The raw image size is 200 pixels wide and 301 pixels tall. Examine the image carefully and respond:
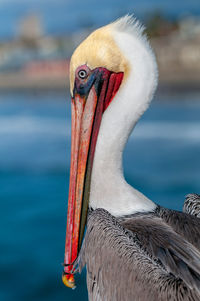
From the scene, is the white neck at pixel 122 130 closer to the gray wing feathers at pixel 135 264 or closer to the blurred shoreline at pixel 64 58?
the gray wing feathers at pixel 135 264

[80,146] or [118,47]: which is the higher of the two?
[118,47]

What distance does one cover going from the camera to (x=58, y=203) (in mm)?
5430

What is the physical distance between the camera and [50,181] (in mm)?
6113

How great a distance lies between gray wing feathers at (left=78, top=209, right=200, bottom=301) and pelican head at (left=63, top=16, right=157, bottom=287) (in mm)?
180

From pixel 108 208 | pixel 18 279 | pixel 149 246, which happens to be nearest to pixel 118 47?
pixel 108 208

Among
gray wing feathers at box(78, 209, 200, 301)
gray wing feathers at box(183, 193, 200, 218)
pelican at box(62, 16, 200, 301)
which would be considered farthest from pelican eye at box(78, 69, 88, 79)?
gray wing feathers at box(183, 193, 200, 218)

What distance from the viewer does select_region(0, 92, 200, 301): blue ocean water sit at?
4027mm

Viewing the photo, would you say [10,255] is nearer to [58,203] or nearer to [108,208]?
[58,203]

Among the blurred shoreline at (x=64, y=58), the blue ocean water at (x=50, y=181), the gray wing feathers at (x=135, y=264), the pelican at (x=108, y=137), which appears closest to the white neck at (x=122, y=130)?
the pelican at (x=108, y=137)

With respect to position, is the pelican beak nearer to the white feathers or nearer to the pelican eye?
the pelican eye

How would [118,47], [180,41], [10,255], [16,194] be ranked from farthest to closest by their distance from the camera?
[180,41] → [16,194] → [10,255] → [118,47]

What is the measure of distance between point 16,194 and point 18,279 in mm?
2018

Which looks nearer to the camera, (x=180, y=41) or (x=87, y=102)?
(x=87, y=102)

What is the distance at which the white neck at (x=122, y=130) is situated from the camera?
6.90 ft
